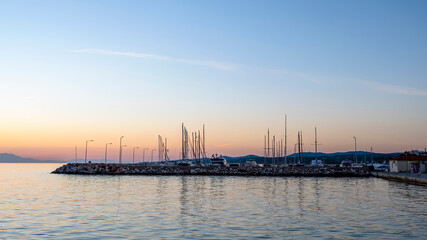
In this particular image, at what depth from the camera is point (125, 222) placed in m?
26.2

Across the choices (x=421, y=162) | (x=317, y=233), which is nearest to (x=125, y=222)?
(x=317, y=233)

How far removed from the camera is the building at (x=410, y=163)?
7606 centimetres

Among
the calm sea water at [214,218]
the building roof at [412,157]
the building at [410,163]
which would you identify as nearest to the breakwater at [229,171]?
the building at [410,163]

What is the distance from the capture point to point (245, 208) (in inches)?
1314

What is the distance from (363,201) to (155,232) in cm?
2341

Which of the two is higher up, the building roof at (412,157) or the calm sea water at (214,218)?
the building roof at (412,157)

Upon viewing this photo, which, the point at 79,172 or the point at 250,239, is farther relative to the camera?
the point at 79,172

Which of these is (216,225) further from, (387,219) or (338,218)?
→ (387,219)

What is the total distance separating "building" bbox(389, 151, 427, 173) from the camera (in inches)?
2995

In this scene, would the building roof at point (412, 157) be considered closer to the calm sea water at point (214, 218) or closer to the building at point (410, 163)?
the building at point (410, 163)

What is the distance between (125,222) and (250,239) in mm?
8903

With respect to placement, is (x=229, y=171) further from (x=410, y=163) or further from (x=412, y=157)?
(x=412, y=157)

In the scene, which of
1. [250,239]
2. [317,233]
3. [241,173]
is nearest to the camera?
[250,239]

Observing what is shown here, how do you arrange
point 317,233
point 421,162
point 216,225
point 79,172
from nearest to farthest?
point 317,233
point 216,225
point 421,162
point 79,172
